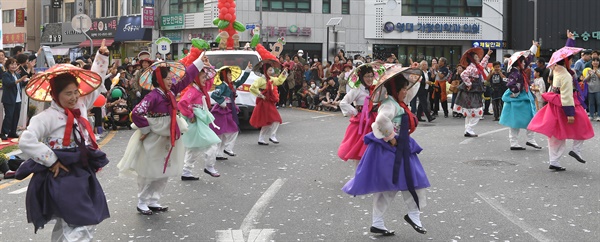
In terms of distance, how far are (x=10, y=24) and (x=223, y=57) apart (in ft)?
180

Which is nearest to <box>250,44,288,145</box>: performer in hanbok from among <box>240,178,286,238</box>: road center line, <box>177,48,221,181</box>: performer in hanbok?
<box>177,48,221,181</box>: performer in hanbok

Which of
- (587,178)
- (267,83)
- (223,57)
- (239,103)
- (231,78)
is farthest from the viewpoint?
(223,57)

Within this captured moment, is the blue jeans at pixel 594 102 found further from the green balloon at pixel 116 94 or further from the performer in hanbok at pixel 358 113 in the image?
the performer in hanbok at pixel 358 113

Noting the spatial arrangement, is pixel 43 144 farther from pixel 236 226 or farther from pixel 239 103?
pixel 239 103

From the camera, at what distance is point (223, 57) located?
20.5 m

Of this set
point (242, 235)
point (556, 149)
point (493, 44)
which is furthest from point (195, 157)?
point (493, 44)

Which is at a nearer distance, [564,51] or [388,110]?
[388,110]

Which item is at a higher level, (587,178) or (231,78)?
(231,78)

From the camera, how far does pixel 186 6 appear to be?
5022 centimetres

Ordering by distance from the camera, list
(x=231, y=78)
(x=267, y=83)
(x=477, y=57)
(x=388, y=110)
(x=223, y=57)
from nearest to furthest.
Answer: (x=388, y=110) → (x=231, y=78) → (x=267, y=83) → (x=477, y=57) → (x=223, y=57)

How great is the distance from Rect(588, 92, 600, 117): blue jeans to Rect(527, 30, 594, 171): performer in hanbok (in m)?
10.1

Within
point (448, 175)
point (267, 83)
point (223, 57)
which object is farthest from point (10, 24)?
point (448, 175)

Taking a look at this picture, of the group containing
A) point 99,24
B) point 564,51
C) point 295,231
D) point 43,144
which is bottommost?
point 295,231

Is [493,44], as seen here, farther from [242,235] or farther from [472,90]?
[242,235]
